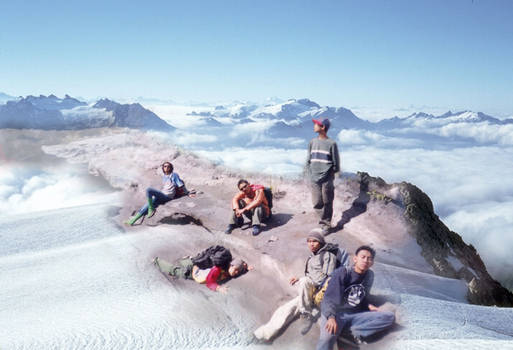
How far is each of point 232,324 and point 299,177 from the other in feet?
22.0

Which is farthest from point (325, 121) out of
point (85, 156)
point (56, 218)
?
point (85, 156)

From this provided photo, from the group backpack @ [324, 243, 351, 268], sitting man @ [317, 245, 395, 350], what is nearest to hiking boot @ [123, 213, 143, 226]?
backpack @ [324, 243, 351, 268]

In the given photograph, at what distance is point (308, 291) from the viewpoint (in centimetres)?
420

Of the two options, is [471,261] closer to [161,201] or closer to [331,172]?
[331,172]

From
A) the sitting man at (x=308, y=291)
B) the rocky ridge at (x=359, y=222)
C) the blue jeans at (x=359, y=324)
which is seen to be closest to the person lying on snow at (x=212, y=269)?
the rocky ridge at (x=359, y=222)

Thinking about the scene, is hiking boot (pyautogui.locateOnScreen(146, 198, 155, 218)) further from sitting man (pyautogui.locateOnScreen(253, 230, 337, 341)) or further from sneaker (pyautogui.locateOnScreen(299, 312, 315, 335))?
sneaker (pyautogui.locateOnScreen(299, 312, 315, 335))

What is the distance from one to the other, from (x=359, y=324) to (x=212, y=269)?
2471 mm

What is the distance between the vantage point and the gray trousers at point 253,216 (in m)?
7.23

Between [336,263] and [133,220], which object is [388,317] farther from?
[133,220]

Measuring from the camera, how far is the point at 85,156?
1839 cm

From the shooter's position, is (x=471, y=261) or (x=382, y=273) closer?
(x=382, y=273)

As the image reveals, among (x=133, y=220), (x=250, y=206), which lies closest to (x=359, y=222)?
(x=250, y=206)

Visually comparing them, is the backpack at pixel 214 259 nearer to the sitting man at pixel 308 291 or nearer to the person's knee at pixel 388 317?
the sitting man at pixel 308 291

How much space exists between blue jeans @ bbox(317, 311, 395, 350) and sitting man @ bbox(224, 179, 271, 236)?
3.48m
